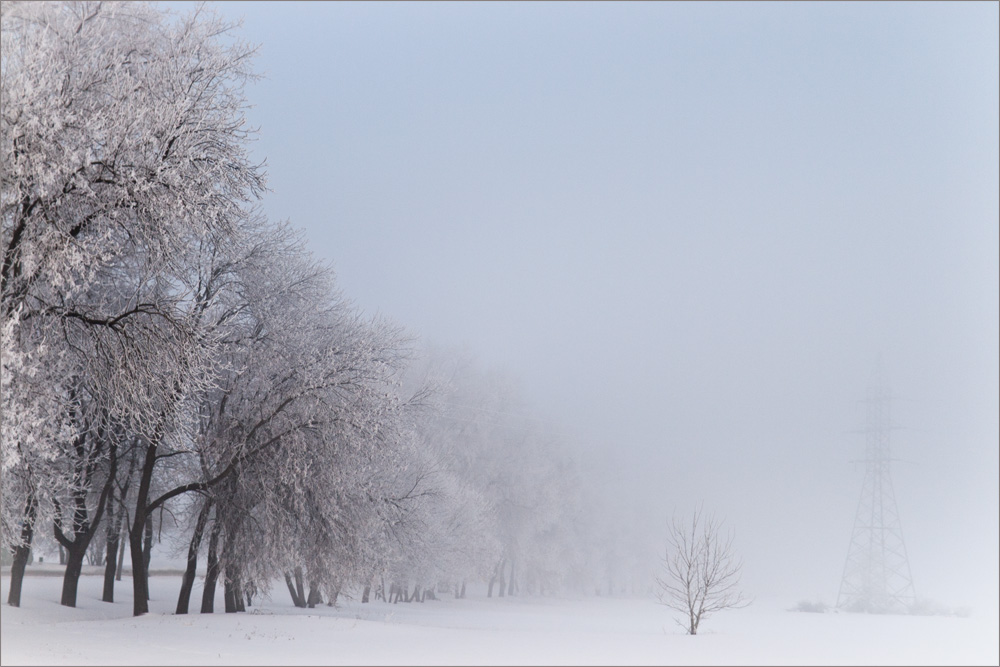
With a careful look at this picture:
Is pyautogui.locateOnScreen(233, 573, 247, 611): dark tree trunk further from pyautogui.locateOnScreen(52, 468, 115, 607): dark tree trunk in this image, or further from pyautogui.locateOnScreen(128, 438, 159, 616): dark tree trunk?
pyautogui.locateOnScreen(52, 468, 115, 607): dark tree trunk

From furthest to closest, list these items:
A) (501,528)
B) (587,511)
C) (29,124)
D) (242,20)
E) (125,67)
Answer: (587,511)
(501,528)
(242,20)
(125,67)
(29,124)

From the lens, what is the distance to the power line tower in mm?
44750

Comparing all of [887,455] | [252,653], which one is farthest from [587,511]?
[252,653]

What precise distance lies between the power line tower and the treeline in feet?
84.2

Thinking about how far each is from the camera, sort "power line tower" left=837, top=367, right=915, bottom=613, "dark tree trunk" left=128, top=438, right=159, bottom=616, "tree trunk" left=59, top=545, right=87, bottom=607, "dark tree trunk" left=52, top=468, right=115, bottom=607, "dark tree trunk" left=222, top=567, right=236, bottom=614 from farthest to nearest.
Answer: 1. "power line tower" left=837, top=367, right=915, bottom=613
2. "tree trunk" left=59, top=545, right=87, bottom=607
3. "dark tree trunk" left=52, top=468, right=115, bottom=607
4. "dark tree trunk" left=128, top=438, right=159, bottom=616
5. "dark tree trunk" left=222, top=567, right=236, bottom=614

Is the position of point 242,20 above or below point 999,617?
above

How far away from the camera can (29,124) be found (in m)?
10.2

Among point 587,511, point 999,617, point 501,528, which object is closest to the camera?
point 999,617

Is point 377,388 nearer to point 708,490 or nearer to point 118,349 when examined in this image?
point 118,349

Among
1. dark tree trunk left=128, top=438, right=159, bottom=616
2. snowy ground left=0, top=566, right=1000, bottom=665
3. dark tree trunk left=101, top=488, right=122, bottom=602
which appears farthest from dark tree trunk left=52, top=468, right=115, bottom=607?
dark tree trunk left=101, top=488, right=122, bottom=602

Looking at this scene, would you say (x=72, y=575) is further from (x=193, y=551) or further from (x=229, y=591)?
(x=229, y=591)

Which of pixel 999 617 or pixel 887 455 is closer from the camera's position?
pixel 999 617

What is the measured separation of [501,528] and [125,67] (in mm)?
37380

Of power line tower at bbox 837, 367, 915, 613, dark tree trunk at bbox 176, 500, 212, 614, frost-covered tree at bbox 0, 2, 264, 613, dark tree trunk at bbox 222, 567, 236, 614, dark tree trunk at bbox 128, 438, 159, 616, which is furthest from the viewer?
power line tower at bbox 837, 367, 915, 613
